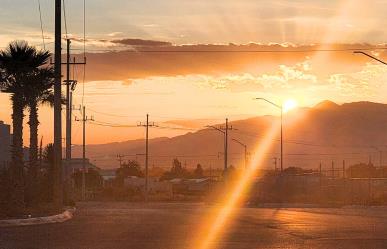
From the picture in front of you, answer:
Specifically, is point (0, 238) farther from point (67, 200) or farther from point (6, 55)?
point (67, 200)

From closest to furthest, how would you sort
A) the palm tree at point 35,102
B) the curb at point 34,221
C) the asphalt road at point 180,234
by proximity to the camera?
the asphalt road at point 180,234 → the curb at point 34,221 → the palm tree at point 35,102

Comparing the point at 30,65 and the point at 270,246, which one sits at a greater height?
the point at 30,65

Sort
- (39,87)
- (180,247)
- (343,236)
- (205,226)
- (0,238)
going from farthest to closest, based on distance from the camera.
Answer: (39,87) → (205,226) → (343,236) → (0,238) → (180,247)

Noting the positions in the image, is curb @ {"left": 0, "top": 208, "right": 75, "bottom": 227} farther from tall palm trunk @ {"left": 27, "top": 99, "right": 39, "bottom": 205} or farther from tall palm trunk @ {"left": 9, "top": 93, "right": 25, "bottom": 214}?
tall palm trunk @ {"left": 27, "top": 99, "right": 39, "bottom": 205}

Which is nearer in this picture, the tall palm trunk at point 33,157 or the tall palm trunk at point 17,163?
the tall palm trunk at point 17,163

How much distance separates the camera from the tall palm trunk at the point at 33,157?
41.2 m

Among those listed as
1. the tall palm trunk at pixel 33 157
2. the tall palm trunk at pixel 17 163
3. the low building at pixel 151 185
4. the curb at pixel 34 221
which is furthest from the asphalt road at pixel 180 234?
the low building at pixel 151 185

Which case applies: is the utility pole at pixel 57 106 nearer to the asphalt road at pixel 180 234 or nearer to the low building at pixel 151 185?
the asphalt road at pixel 180 234

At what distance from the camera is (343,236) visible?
24.9 m

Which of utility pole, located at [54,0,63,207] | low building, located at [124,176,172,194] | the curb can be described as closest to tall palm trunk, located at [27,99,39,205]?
utility pole, located at [54,0,63,207]

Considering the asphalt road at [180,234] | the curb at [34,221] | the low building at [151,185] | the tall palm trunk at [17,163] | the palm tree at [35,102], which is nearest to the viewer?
the asphalt road at [180,234]

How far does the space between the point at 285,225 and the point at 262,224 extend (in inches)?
43.1

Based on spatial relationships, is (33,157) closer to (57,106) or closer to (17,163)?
(57,106)

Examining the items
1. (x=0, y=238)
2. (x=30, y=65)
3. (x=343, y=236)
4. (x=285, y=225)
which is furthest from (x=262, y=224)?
(x=30, y=65)
